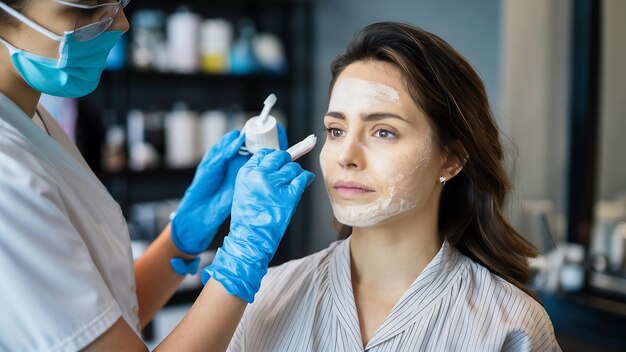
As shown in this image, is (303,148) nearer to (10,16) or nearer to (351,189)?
(351,189)

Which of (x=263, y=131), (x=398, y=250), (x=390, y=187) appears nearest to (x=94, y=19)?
(x=263, y=131)

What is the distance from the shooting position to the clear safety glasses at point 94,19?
3.62ft

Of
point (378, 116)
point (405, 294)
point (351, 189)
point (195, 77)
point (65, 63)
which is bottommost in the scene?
point (405, 294)

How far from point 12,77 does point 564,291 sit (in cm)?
212

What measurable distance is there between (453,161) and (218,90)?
9.01 feet

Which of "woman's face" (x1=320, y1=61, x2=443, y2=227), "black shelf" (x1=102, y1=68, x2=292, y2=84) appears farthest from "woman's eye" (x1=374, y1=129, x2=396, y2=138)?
"black shelf" (x1=102, y1=68, x2=292, y2=84)

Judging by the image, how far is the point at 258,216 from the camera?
1162 mm

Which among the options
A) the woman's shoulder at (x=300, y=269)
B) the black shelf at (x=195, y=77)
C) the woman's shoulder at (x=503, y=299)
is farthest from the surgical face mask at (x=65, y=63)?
the black shelf at (x=195, y=77)

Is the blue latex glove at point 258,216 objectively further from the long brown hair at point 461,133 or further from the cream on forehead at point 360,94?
the long brown hair at point 461,133

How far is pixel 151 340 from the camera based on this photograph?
3027mm

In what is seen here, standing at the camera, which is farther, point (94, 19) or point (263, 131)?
point (263, 131)

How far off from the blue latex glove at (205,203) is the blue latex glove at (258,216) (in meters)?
0.30

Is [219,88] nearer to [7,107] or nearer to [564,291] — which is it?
[564,291]

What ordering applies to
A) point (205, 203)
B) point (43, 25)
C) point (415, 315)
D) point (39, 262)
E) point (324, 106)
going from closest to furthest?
→ point (39, 262) < point (43, 25) < point (415, 315) < point (205, 203) < point (324, 106)
